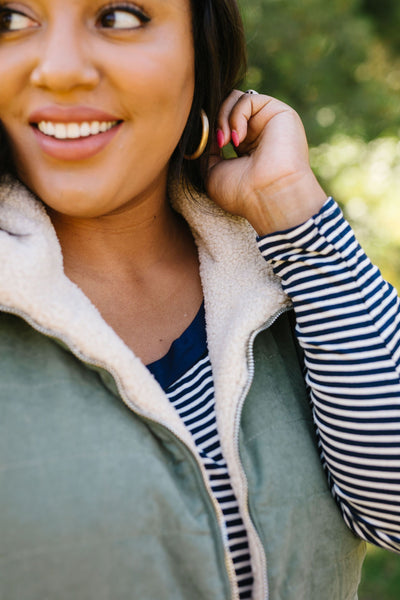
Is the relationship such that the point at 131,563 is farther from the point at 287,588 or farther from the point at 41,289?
the point at 41,289

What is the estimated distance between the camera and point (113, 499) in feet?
3.96

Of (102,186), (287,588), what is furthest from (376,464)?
(102,186)

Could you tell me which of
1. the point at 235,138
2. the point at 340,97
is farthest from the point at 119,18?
the point at 340,97

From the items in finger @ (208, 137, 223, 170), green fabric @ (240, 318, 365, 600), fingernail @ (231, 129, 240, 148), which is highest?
fingernail @ (231, 129, 240, 148)

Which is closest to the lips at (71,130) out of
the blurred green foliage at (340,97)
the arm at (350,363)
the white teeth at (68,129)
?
the white teeth at (68,129)

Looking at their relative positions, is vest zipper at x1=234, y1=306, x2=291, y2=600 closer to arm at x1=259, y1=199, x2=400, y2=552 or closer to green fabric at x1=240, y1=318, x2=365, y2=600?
green fabric at x1=240, y1=318, x2=365, y2=600

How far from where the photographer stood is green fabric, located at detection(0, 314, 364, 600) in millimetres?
1167

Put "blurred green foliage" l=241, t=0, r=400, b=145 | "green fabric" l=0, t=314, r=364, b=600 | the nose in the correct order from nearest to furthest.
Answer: "green fabric" l=0, t=314, r=364, b=600 < the nose < "blurred green foliage" l=241, t=0, r=400, b=145

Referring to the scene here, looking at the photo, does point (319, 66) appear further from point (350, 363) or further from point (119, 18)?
point (350, 363)

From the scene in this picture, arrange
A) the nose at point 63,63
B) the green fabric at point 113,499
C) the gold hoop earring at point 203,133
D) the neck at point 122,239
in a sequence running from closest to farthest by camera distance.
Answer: the green fabric at point 113,499, the nose at point 63,63, the neck at point 122,239, the gold hoop earring at point 203,133

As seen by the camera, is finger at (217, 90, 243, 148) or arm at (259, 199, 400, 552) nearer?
arm at (259, 199, 400, 552)

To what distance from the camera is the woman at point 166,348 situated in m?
1.21

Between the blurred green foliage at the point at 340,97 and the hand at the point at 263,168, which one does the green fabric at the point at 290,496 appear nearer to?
the hand at the point at 263,168

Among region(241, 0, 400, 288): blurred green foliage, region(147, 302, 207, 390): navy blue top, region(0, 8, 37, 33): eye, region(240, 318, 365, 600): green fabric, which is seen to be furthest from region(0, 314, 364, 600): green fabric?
region(241, 0, 400, 288): blurred green foliage
